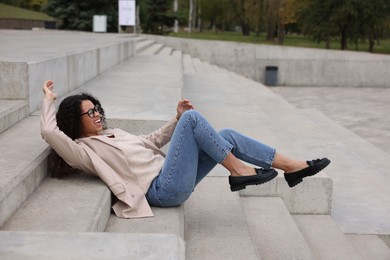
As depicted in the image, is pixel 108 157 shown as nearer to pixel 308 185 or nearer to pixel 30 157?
pixel 30 157

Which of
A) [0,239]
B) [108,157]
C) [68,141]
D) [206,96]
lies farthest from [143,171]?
[206,96]

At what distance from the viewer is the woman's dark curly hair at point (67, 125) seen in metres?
3.80

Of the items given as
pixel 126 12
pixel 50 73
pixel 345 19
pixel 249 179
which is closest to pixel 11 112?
pixel 50 73

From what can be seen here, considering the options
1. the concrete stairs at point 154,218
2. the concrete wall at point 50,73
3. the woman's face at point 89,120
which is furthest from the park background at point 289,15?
the woman's face at point 89,120

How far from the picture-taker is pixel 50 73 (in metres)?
5.93

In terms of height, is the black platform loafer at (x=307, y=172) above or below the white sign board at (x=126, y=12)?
below

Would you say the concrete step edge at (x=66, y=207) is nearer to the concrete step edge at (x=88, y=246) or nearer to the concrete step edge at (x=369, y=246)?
the concrete step edge at (x=88, y=246)

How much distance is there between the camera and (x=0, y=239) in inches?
102

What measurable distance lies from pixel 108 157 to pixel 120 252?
1.38m

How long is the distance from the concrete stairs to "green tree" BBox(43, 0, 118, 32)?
24.6 metres

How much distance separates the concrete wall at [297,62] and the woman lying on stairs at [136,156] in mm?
22314

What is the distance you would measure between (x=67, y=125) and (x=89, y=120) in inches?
5.6

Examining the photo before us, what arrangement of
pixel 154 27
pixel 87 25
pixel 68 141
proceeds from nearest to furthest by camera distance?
pixel 68 141 → pixel 87 25 → pixel 154 27

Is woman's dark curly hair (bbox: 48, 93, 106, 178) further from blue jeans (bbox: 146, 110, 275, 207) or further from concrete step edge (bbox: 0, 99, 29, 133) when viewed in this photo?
concrete step edge (bbox: 0, 99, 29, 133)
